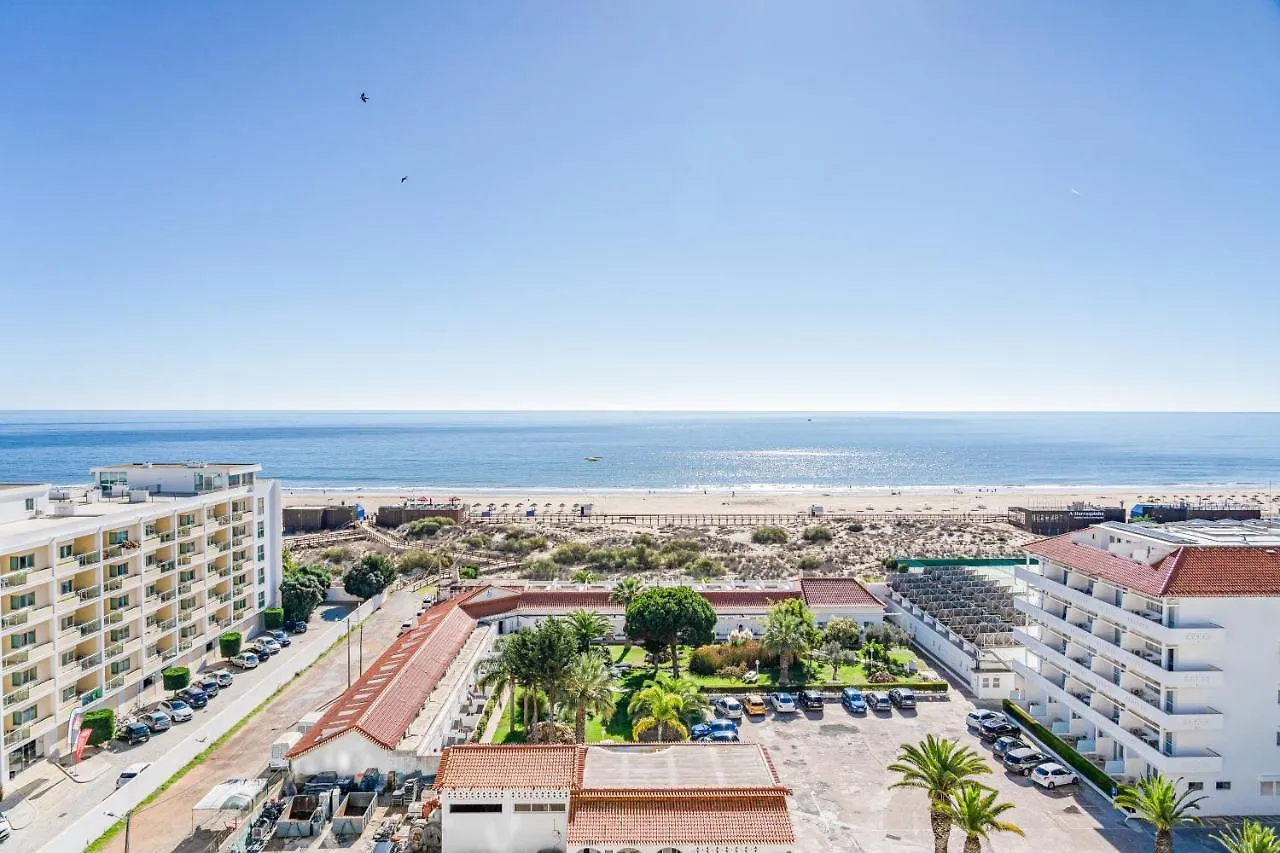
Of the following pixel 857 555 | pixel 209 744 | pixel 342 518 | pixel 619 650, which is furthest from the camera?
pixel 342 518

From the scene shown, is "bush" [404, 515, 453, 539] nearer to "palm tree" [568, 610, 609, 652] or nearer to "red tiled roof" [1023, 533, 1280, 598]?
"palm tree" [568, 610, 609, 652]

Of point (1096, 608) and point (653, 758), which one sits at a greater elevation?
point (1096, 608)

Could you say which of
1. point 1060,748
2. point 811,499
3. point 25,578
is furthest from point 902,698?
point 811,499

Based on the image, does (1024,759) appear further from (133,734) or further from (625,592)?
(133,734)

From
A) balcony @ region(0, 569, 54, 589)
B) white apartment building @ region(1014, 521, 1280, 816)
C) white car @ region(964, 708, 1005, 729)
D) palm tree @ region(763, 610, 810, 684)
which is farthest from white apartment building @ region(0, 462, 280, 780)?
white apartment building @ region(1014, 521, 1280, 816)

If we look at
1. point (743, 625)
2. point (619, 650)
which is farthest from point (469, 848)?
point (743, 625)

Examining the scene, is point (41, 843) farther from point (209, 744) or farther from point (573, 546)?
point (573, 546)

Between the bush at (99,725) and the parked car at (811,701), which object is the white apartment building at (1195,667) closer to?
the parked car at (811,701)
